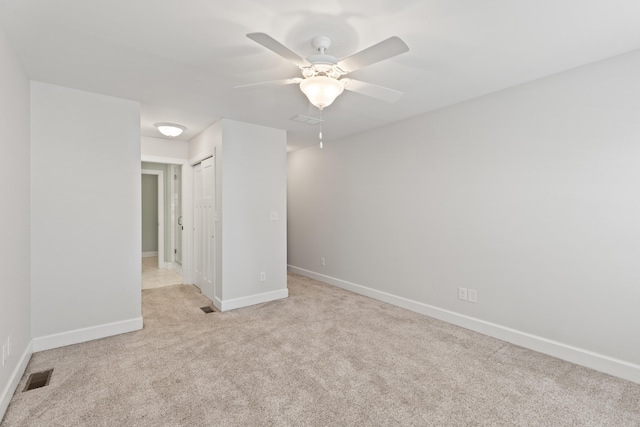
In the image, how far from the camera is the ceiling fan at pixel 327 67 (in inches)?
66.0

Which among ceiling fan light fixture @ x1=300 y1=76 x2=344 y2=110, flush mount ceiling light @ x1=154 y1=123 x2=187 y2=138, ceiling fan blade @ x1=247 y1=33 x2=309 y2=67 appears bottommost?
ceiling fan light fixture @ x1=300 y1=76 x2=344 y2=110

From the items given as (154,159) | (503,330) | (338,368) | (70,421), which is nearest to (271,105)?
(154,159)

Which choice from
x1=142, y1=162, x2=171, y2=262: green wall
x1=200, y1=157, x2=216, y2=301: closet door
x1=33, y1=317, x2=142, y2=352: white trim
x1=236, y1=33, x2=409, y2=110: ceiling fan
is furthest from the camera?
x1=142, y1=162, x2=171, y2=262: green wall

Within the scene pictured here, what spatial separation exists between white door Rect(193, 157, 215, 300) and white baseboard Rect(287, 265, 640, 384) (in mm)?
2286

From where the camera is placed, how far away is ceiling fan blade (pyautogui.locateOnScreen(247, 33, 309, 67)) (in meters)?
1.55

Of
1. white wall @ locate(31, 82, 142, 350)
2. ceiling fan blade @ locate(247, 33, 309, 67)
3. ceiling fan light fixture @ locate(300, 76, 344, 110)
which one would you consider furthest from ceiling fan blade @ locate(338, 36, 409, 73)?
white wall @ locate(31, 82, 142, 350)

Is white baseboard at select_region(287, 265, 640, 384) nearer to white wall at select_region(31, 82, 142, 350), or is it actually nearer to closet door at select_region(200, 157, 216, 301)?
closet door at select_region(200, 157, 216, 301)

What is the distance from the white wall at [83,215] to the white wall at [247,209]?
0.93 metres

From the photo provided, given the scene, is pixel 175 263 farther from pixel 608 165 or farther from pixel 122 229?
pixel 608 165

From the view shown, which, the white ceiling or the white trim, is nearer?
the white ceiling

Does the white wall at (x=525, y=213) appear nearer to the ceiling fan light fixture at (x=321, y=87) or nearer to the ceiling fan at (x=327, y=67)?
the ceiling fan at (x=327, y=67)

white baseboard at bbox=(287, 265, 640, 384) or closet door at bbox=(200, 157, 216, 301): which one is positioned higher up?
closet door at bbox=(200, 157, 216, 301)

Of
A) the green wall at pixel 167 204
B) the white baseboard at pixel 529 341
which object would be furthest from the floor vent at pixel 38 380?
the green wall at pixel 167 204

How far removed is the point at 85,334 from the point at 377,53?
3454 millimetres
